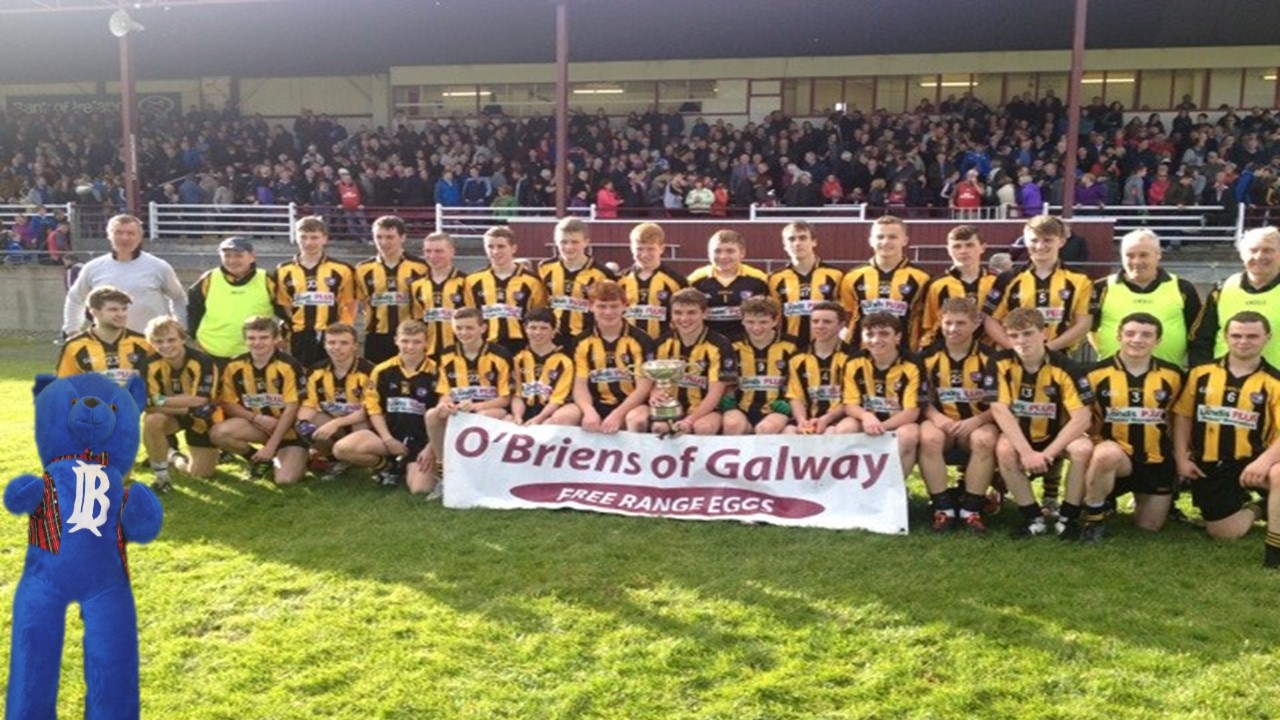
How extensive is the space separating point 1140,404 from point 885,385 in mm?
1415

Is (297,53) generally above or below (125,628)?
above

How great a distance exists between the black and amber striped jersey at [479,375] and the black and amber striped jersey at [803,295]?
1.94m

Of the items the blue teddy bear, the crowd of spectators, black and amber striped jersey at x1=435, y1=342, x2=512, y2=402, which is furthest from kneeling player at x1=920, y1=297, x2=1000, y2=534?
the crowd of spectators

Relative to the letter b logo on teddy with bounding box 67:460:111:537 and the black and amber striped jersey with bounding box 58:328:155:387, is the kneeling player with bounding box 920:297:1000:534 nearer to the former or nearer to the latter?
the letter b logo on teddy with bounding box 67:460:111:537

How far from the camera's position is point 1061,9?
62.8 ft

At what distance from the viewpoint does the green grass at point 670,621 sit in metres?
3.76

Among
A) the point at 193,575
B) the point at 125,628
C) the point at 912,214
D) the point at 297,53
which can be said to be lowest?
the point at 193,575

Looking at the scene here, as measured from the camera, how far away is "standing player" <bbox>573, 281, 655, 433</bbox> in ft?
22.0

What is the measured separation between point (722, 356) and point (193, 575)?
3.35 m

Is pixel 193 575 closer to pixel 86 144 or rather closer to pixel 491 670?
pixel 491 670

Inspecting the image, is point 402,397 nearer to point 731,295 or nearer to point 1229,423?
point 731,295

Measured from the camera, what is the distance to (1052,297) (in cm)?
646

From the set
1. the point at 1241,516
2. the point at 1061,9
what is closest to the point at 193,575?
the point at 1241,516

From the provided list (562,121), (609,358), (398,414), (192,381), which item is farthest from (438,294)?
(562,121)
